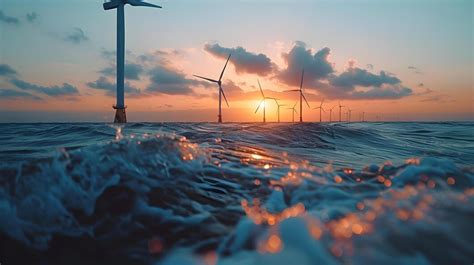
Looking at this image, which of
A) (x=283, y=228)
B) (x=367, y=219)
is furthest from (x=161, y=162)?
(x=367, y=219)

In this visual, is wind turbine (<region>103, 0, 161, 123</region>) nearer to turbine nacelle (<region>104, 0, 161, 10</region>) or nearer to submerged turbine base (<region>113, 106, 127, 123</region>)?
turbine nacelle (<region>104, 0, 161, 10</region>)

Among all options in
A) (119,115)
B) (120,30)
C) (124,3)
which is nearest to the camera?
(120,30)

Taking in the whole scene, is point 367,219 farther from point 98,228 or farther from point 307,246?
point 98,228

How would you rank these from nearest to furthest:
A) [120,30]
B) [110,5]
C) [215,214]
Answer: [215,214] < [120,30] < [110,5]

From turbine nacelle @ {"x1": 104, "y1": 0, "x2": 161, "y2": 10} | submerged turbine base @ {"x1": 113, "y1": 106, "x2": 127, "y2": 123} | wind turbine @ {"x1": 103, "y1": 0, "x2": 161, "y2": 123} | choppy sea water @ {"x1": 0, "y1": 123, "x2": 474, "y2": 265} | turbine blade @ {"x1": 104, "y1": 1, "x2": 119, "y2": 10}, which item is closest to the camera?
choppy sea water @ {"x1": 0, "y1": 123, "x2": 474, "y2": 265}

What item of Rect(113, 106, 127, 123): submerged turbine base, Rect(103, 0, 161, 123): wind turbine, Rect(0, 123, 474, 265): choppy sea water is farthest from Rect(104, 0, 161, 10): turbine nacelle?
Rect(0, 123, 474, 265): choppy sea water

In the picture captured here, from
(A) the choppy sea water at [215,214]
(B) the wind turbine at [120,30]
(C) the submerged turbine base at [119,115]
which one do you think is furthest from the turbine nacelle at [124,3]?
(A) the choppy sea water at [215,214]

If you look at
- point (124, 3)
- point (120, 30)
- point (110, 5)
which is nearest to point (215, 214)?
point (120, 30)

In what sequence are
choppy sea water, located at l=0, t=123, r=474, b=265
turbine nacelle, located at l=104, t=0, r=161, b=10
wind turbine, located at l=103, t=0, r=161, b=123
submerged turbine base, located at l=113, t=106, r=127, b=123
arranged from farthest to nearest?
submerged turbine base, located at l=113, t=106, r=127, b=123 < turbine nacelle, located at l=104, t=0, r=161, b=10 < wind turbine, located at l=103, t=0, r=161, b=123 < choppy sea water, located at l=0, t=123, r=474, b=265

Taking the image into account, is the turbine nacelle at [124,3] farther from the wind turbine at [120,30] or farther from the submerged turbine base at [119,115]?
the submerged turbine base at [119,115]

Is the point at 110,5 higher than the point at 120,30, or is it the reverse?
the point at 110,5

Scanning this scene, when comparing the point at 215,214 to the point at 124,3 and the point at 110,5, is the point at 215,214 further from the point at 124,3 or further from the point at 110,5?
the point at 110,5
